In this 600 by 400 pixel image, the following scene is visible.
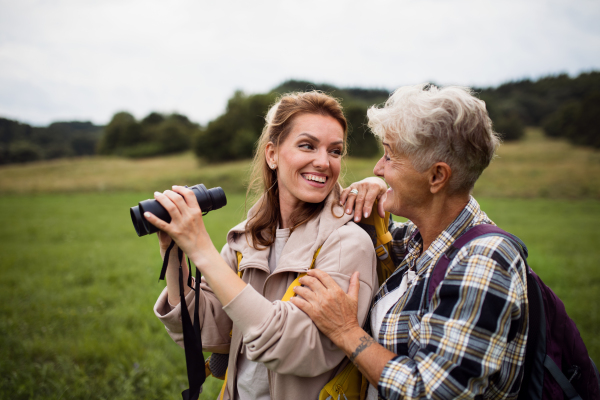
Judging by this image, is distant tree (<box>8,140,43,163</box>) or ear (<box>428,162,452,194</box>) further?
distant tree (<box>8,140,43,163</box>)

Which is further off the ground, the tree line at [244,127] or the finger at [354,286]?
the tree line at [244,127]

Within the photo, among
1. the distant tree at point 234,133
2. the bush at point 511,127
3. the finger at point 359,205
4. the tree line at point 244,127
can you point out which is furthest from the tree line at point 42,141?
the bush at point 511,127

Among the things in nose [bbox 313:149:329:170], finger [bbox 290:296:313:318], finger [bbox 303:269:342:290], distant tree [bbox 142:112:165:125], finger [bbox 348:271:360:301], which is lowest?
finger [bbox 290:296:313:318]

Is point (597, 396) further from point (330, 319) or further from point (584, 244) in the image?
point (584, 244)

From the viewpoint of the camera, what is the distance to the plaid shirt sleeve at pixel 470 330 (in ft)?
4.55

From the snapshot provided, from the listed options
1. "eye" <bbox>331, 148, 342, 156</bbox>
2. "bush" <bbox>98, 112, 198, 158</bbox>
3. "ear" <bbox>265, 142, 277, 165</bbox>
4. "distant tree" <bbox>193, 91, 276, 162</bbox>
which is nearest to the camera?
"eye" <bbox>331, 148, 342, 156</bbox>

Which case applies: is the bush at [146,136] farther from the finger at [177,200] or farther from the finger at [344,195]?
the finger at [177,200]

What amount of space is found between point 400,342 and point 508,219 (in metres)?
16.7

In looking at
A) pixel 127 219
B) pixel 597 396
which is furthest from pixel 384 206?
pixel 127 219

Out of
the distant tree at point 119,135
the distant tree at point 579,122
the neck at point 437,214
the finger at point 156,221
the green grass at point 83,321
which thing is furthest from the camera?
the distant tree at point 119,135

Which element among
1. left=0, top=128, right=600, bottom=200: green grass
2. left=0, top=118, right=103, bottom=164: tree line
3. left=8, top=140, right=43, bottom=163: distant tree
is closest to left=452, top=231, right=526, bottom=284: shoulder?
left=0, top=128, right=600, bottom=200: green grass

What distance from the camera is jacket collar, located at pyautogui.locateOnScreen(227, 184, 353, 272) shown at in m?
1.97

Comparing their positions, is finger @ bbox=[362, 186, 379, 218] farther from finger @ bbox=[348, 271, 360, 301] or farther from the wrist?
the wrist

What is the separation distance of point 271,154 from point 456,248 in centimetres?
150
